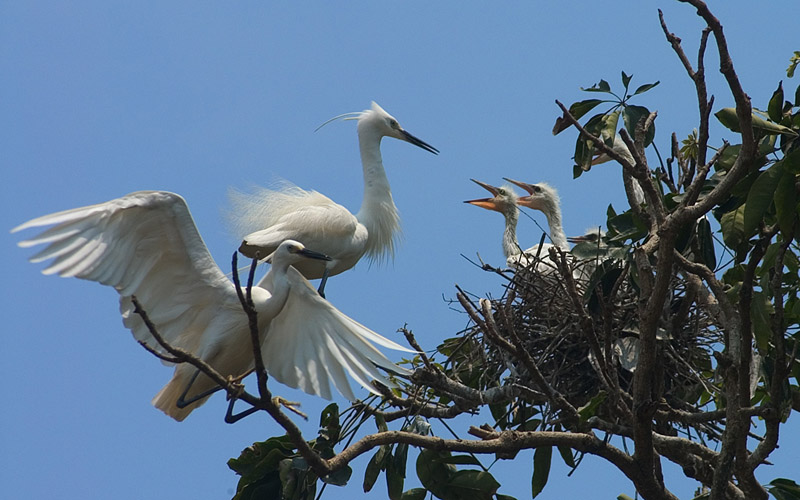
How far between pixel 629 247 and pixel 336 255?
2.70 metres

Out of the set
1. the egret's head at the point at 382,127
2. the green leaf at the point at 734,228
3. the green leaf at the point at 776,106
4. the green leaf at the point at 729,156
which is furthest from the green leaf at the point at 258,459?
the egret's head at the point at 382,127

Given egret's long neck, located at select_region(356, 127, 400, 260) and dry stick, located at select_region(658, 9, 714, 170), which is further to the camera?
egret's long neck, located at select_region(356, 127, 400, 260)

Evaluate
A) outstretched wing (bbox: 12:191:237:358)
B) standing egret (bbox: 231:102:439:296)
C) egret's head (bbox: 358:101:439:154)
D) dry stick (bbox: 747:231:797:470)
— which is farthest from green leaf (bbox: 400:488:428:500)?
egret's head (bbox: 358:101:439:154)

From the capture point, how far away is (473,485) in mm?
3842

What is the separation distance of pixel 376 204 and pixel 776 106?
3.96 m

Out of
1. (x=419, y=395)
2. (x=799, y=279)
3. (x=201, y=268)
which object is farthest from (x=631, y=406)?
(x=201, y=268)

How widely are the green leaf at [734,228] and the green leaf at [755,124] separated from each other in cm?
29

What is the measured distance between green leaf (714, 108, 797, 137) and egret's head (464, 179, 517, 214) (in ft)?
11.3

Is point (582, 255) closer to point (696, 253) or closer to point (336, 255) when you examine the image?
point (696, 253)

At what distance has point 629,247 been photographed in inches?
134

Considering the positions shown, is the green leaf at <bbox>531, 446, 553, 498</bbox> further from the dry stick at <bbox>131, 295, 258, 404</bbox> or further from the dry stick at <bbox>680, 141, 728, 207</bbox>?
the dry stick at <bbox>131, 295, 258, 404</bbox>

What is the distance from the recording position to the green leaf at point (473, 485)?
384cm

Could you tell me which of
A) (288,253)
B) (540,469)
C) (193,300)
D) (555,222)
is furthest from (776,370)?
(555,222)

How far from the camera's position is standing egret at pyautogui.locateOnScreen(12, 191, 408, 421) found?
12.5 ft
